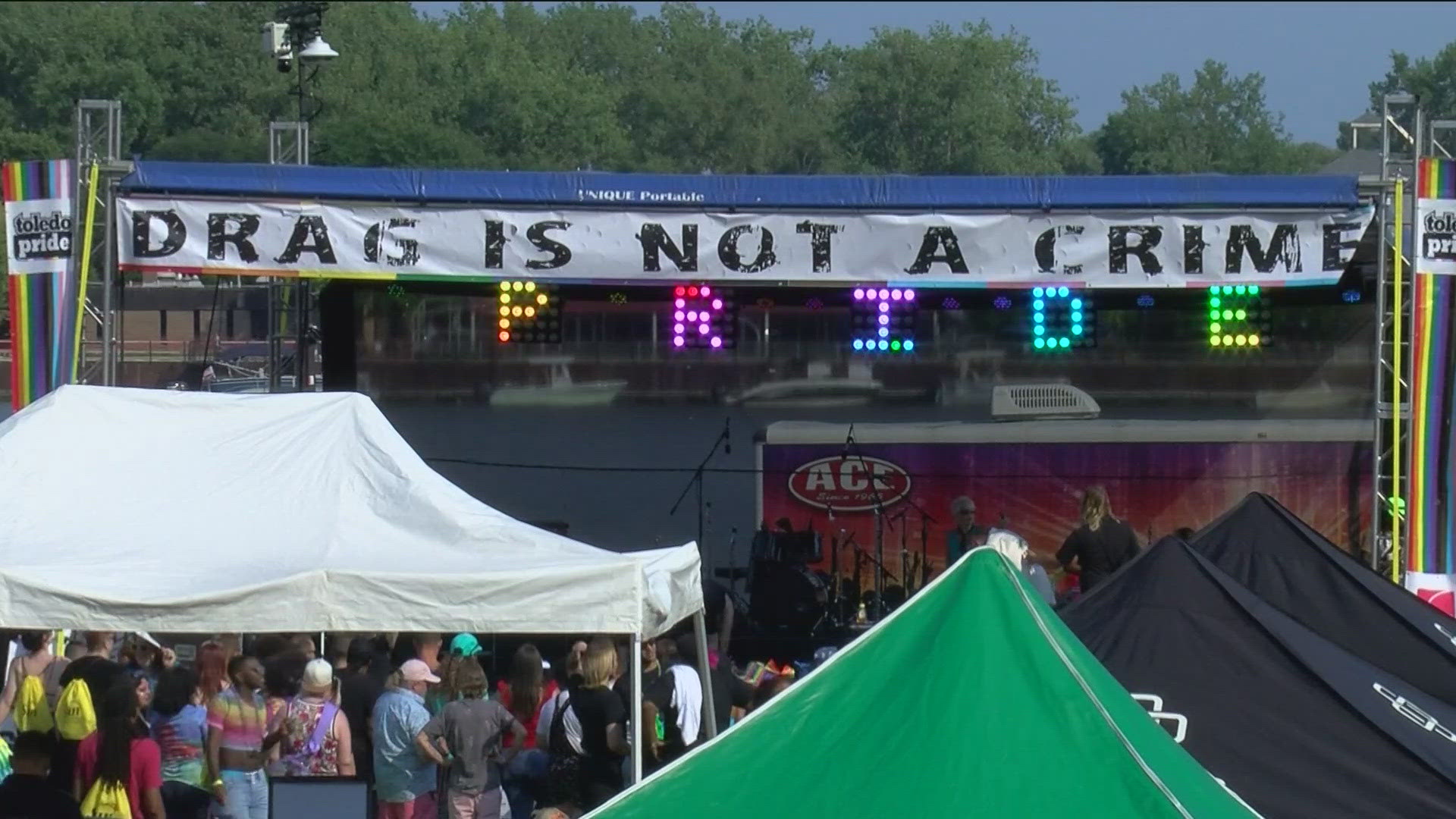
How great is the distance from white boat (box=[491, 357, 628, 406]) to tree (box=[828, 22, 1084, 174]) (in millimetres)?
67051

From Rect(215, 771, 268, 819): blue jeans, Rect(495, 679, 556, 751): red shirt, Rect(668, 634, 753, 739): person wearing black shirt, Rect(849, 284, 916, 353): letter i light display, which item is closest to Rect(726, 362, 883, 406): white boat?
Rect(849, 284, 916, 353): letter i light display

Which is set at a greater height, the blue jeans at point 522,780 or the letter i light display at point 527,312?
the letter i light display at point 527,312

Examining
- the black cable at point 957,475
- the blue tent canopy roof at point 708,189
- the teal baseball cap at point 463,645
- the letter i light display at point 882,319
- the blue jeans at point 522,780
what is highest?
the blue tent canopy roof at point 708,189

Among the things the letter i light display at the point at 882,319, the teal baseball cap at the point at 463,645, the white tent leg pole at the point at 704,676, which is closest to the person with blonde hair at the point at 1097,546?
the white tent leg pole at the point at 704,676

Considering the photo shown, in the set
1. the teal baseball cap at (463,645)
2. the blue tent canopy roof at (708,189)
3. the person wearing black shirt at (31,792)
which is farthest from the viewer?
the blue tent canopy roof at (708,189)

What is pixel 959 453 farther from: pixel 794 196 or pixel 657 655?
pixel 657 655

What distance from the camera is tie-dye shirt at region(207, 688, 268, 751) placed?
8312 millimetres

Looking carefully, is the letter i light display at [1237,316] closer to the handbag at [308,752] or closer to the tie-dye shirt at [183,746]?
the handbag at [308,752]

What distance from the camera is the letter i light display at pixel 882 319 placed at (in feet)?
45.6

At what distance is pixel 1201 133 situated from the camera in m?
97.6

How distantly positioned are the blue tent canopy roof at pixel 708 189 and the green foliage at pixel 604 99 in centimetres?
5209

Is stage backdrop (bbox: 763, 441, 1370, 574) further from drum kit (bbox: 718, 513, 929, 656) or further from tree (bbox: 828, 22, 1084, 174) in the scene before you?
tree (bbox: 828, 22, 1084, 174)

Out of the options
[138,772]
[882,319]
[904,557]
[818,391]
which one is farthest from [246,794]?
[818,391]

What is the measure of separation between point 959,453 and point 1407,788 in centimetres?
988
